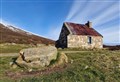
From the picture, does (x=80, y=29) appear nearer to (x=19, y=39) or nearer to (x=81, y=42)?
(x=81, y=42)

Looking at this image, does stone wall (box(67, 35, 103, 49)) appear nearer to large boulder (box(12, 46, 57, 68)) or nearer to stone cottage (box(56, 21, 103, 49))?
stone cottage (box(56, 21, 103, 49))

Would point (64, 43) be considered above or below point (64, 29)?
below

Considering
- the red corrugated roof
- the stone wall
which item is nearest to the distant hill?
the red corrugated roof

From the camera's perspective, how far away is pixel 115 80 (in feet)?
49.1

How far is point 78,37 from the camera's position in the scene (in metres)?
46.3

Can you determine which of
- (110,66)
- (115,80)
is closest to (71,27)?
(110,66)

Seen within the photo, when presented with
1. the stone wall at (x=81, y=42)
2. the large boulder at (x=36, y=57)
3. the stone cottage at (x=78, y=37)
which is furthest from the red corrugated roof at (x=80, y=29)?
the large boulder at (x=36, y=57)

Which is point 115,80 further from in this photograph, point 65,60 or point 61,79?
point 65,60

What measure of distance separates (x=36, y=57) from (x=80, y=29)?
29.6 metres

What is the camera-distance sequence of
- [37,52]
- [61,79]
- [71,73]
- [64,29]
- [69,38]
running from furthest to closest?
[64,29] < [69,38] < [37,52] < [71,73] < [61,79]

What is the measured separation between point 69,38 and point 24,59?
2511 centimetres

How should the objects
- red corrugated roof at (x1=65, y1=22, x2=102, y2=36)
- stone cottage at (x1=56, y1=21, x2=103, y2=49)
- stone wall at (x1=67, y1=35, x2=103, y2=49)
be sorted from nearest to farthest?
stone wall at (x1=67, y1=35, x2=103, y2=49), stone cottage at (x1=56, y1=21, x2=103, y2=49), red corrugated roof at (x1=65, y1=22, x2=102, y2=36)

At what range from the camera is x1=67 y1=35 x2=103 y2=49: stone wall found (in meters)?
45.4

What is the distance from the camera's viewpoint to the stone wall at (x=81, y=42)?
45.4m
